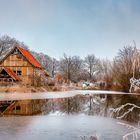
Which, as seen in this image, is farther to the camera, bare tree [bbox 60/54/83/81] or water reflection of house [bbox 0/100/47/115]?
bare tree [bbox 60/54/83/81]

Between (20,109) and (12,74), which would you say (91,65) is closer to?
(12,74)

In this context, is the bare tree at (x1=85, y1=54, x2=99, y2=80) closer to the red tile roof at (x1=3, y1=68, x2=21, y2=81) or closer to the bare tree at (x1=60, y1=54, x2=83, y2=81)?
the bare tree at (x1=60, y1=54, x2=83, y2=81)

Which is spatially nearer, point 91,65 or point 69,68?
point 69,68

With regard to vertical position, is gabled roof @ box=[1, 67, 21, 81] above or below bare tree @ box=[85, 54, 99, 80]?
below

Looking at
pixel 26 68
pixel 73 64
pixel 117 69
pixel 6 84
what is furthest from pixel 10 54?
pixel 73 64

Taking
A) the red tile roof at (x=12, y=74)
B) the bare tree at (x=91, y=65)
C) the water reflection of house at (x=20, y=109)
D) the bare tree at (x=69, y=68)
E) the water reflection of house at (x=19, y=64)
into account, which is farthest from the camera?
the bare tree at (x=91, y=65)

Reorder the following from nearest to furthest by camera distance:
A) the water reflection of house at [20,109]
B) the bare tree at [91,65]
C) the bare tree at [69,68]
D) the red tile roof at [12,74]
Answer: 1. the water reflection of house at [20,109]
2. the red tile roof at [12,74]
3. the bare tree at [69,68]
4. the bare tree at [91,65]

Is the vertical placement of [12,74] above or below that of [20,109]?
above

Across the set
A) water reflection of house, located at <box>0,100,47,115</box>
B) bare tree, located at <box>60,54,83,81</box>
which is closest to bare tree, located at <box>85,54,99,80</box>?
bare tree, located at <box>60,54,83,81</box>

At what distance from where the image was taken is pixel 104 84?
170ft

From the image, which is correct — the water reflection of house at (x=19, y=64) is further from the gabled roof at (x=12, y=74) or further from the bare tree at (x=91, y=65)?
the bare tree at (x=91, y=65)

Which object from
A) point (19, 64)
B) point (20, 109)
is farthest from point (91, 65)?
point (20, 109)

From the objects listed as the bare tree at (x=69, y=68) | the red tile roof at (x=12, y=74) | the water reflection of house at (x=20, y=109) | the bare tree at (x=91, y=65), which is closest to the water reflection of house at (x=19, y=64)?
the red tile roof at (x=12, y=74)

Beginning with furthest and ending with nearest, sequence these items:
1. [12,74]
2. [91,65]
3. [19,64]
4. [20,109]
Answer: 1. [91,65]
2. [19,64]
3. [12,74]
4. [20,109]
